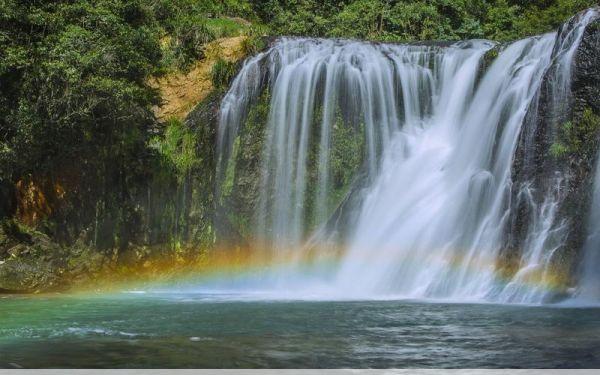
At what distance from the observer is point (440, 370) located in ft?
18.4

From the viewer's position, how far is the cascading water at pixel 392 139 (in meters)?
15.1

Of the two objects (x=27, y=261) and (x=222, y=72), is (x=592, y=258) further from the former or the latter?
(x=27, y=261)

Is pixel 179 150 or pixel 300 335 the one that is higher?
pixel 179 150

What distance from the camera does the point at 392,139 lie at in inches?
723

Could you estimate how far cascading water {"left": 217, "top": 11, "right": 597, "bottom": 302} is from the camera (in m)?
15.1

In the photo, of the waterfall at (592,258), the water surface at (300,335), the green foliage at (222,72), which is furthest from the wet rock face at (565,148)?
the green foliage at (222,72)

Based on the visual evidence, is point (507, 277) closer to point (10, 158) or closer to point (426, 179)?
point (426, 179)

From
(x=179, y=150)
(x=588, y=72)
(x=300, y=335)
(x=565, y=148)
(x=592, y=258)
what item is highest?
(x=588, y=72)

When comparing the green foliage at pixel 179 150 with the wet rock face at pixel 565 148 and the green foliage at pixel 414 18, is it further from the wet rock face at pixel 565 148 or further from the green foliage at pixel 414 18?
the green foliage at pixel 414 18

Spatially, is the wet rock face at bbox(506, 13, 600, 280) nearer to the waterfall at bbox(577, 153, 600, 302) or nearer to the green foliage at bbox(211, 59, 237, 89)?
the waterfall at bbox(577, 153, 600, 302)

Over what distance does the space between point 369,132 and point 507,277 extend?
21.2 feet

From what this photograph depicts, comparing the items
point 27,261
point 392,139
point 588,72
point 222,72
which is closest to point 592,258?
point 588,72

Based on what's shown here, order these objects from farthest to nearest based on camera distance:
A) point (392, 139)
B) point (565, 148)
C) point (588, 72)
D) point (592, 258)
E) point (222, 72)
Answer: point (222, 72) < point (392, 139) < point (588, 72) < point (565, 148) < point (592, 258)

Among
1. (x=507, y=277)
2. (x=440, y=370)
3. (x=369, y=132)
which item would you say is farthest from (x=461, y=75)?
(x=440, y=370)
